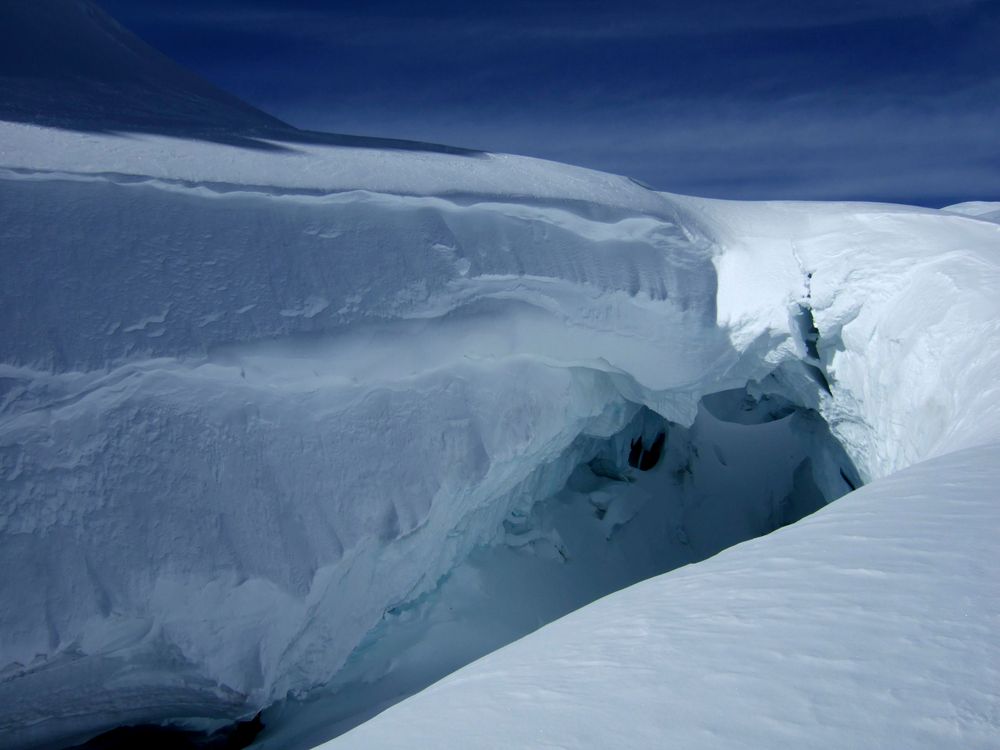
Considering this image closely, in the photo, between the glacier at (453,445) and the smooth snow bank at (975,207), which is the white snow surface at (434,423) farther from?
the smooth snow bank at (975,207)

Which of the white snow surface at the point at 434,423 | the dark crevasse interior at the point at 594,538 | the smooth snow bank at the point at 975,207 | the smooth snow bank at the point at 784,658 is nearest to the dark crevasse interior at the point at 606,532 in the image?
the dark crevasse interior at the point at 594,538

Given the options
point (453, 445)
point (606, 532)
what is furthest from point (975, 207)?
point (453, 445)

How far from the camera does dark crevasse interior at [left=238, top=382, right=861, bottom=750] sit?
3.03 m

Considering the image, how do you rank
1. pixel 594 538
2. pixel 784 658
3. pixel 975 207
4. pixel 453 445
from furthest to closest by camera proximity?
pixel 975 207 < pixel 594 538 < pixel 453 445 < pixel 784 658

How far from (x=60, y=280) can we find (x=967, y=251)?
11.1ft

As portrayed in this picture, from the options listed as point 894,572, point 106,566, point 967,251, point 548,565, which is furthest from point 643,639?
point 967,251

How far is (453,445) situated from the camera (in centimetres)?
295

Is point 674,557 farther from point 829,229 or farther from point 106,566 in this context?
point 106,566

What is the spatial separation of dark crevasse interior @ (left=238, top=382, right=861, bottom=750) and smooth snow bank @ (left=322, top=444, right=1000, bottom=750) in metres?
1.44

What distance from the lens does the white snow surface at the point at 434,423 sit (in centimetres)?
129

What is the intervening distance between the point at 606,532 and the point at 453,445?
1.51 metres

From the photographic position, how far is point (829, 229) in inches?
160

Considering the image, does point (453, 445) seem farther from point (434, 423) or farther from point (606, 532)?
point (606, 532)

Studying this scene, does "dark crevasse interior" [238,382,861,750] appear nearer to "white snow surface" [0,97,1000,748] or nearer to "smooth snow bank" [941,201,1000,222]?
"white snow surface" [0,97,1000,748]
